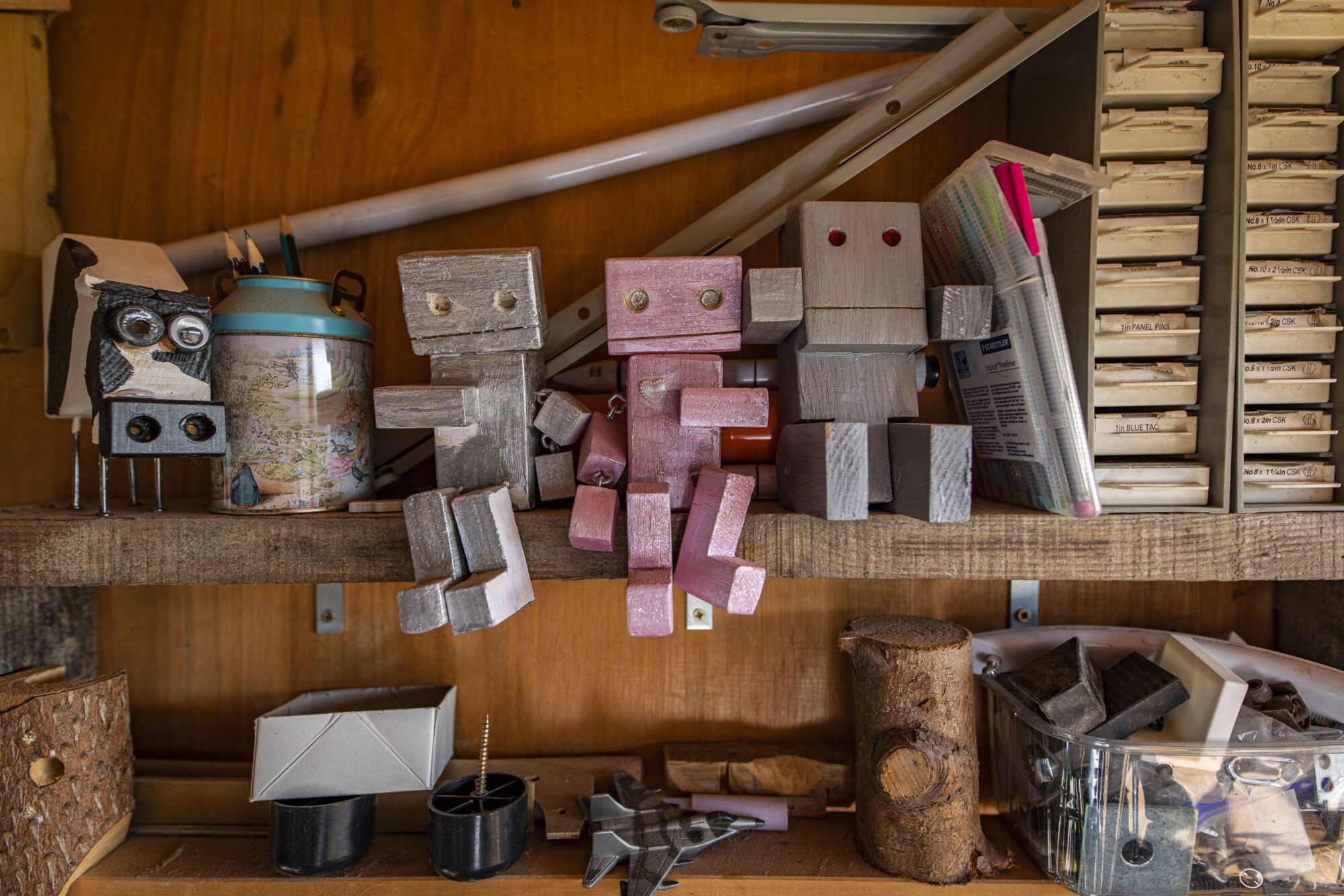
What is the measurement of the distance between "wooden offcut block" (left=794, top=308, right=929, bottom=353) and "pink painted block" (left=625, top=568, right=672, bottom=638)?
28 centimetres

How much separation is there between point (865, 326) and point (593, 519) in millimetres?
325

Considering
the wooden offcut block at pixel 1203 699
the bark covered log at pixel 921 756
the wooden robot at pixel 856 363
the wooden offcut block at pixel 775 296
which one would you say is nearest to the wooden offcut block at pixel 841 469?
the wooden robot at pixel 856 363

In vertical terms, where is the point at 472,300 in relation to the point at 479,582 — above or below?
above

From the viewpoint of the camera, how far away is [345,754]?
821 millimetres

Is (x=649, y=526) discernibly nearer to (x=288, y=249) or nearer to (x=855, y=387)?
(x=855, y=387)

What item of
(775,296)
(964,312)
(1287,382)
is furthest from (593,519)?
(1287,382)

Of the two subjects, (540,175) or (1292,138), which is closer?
(1292,138)

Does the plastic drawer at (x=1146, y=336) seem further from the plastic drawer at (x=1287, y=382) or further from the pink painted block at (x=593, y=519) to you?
the pink painted block at (x=593, y=519)

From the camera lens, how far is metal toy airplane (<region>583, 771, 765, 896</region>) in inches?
30.4

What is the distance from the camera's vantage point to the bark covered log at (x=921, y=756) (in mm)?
758

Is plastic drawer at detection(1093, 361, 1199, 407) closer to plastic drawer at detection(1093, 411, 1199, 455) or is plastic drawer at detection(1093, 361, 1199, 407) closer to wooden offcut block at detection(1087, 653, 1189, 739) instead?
plastic drawer at detection(1093, 411, 1199, 455)

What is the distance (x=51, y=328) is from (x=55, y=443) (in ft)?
1.07

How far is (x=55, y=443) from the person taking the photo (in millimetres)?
949

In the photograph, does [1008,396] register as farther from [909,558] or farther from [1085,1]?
A: [1085,1]
